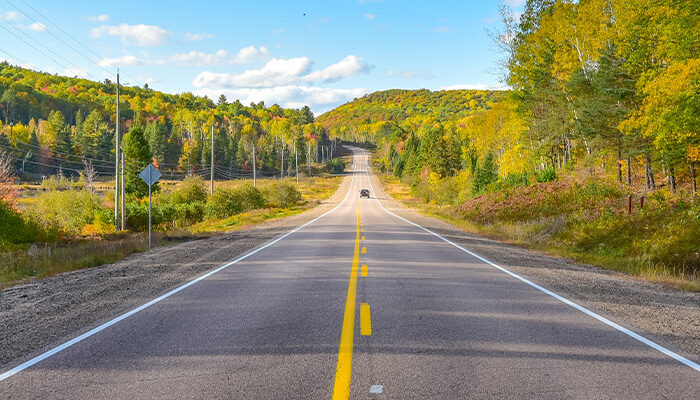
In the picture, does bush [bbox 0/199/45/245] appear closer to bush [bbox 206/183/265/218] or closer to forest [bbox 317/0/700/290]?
bush [bbox 206/183/265/218]

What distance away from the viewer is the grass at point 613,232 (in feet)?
38.9

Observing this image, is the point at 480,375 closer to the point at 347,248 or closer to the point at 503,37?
the point at 347,248

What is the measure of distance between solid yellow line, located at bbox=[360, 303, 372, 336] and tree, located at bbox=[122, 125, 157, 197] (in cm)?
6014

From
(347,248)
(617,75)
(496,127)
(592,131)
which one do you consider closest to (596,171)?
(592,131)

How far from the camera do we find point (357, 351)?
457 cm

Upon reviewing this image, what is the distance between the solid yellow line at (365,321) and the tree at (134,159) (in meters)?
60.1

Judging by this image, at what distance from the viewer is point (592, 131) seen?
28.1 meters

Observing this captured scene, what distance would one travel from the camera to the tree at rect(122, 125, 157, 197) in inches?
2328

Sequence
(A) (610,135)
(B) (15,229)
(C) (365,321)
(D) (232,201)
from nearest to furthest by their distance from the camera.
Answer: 1. (C) (365,321)
2. (B) (15,229)
3. (A) (610,135)
4. (D) (232,201)

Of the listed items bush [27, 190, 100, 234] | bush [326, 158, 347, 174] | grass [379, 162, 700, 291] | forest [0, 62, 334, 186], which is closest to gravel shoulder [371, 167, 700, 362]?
grass [379, 162, 700, 291]

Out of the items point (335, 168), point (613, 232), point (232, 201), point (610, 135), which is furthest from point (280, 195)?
point (335, 168)

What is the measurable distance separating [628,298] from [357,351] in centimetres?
570

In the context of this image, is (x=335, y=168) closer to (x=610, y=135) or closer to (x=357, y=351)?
(x=610, y=135)

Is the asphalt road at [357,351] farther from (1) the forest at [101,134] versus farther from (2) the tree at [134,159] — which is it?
(1) the forest at [101,134]
